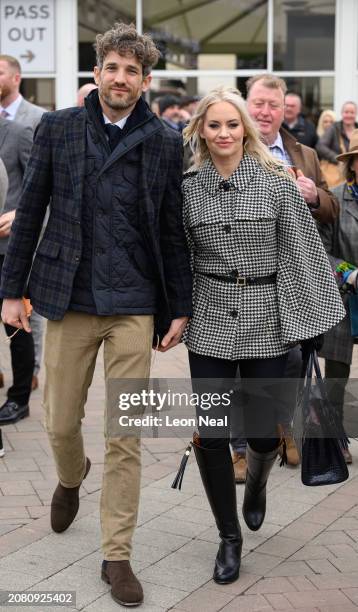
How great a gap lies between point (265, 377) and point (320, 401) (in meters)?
0.31

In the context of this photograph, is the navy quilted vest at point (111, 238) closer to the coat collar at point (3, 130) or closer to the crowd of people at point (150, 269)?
the crowd of people at point (150, 269)

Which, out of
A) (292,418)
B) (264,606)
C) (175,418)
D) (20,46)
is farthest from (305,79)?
(264,606)

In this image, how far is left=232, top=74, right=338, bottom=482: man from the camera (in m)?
5.36

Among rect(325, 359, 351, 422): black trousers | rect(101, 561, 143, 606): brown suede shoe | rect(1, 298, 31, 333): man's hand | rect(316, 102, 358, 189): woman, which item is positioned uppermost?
rect(316, 102, 358, 189): woman

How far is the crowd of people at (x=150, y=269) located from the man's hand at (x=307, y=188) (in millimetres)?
700

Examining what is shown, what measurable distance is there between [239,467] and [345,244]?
128 cm

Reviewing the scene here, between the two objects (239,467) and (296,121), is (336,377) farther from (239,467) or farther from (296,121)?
(296,121)

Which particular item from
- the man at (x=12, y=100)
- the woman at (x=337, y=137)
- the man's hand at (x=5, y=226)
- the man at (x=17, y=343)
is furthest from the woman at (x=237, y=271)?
the woman at (x=337, y=137)

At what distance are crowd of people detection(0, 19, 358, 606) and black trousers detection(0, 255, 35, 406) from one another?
6.96ft

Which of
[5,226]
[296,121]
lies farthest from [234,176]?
[296,121]

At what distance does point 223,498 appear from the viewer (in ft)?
14.2

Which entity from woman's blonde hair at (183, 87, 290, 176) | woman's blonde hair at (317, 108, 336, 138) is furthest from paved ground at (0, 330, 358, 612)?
woman's blonde hair at (317, 108, 336, 138)

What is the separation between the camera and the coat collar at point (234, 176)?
14.3 ft
